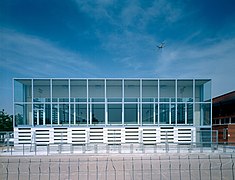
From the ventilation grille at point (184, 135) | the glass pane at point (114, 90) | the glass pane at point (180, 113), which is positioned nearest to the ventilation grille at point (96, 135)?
the glass pane at point (114, 90)

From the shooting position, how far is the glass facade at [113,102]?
23.2m

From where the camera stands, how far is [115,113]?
23969 mm

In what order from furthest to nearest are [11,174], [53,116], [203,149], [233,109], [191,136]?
[233,109] → [53,116] → [191,136] → [203,149] → [11,174]

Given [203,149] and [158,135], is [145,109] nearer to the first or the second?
[158,135]

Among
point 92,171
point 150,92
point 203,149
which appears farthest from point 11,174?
point 150,92

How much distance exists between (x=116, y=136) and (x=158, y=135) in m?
4.57

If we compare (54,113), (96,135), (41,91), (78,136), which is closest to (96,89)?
(96,135)

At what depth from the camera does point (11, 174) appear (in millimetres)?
9547

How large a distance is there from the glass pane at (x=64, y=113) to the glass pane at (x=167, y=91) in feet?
36.2

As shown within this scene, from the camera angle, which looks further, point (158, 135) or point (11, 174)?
point (158, 135)

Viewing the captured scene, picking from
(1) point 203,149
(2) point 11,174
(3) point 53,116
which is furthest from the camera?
(3) point 53,116

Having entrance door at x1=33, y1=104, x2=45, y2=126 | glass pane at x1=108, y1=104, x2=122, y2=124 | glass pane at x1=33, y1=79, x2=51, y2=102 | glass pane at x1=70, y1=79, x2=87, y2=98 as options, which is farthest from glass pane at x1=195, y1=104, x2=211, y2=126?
entrance door at x1=33, y1=104, x2=45, y2=126

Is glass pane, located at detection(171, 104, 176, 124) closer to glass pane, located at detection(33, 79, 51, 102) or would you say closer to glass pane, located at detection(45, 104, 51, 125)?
glass pane, located at detection(45, 104, 51, 125)

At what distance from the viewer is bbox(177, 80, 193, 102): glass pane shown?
2406 cm
